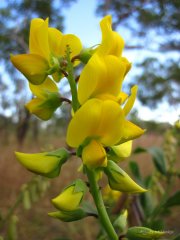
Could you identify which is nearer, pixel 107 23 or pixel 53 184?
pixel 107 23

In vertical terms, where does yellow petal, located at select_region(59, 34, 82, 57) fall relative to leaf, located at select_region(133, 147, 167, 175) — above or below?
above

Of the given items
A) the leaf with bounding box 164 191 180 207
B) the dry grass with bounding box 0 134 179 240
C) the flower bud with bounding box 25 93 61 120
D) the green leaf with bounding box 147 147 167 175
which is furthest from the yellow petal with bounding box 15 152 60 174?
the dry grass with bounding box 0 134 179 240

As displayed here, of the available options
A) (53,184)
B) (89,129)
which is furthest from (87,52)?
(53,184)

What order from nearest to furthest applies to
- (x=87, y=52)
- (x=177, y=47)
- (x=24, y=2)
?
(x=87, y=52) < (x=24, y=2) < (x=177, y=47)

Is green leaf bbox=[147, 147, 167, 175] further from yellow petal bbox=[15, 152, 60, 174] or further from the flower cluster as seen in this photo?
yellow petal bbox=[15, 152, 60, 174]

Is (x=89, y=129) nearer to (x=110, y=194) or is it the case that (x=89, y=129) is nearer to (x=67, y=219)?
(x=67, y=219)

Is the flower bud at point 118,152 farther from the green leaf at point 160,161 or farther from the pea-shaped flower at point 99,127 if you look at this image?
the green leaf at point 160,161
